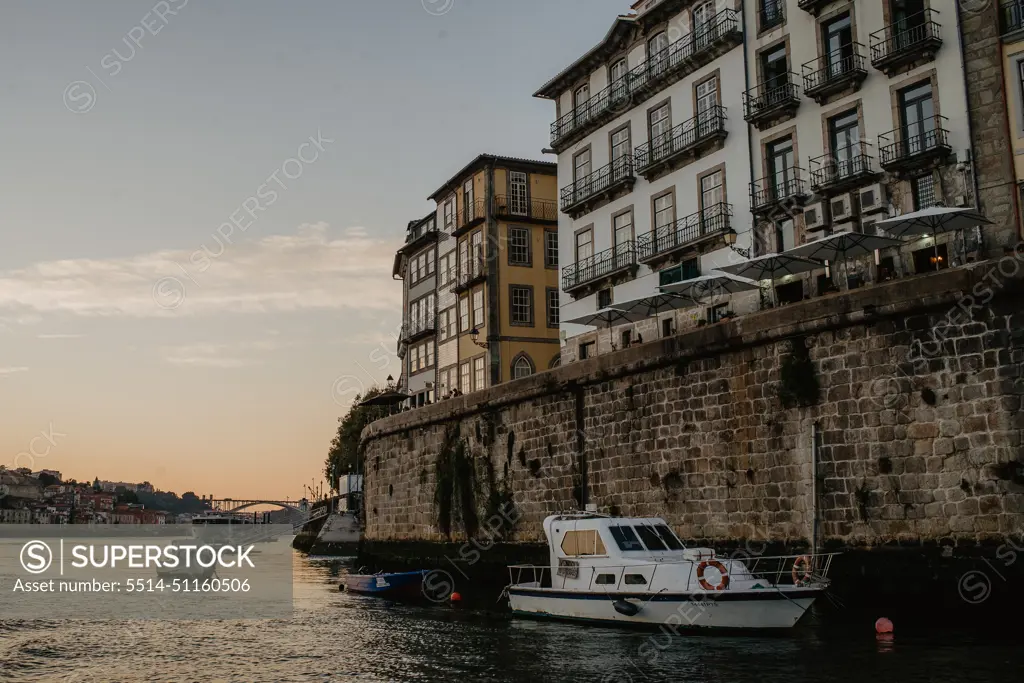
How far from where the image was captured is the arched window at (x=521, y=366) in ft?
165

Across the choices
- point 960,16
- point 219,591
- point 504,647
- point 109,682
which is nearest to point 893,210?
point 960,16

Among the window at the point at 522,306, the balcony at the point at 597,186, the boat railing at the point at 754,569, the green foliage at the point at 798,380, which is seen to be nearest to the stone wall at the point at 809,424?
the green foliage at the point at 798,380

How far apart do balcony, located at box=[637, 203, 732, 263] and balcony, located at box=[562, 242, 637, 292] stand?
0.64m

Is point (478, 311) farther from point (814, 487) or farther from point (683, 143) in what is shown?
point (814, 487)

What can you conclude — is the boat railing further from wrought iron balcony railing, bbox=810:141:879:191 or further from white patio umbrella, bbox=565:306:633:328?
wrought iron balcony railing, bbox=810:141:879:191

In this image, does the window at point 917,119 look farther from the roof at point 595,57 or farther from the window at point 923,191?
the roof at point 595,57

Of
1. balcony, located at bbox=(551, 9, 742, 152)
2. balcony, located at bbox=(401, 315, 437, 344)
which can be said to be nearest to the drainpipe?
balcony, located at bbox=(551, 9, 742, 152)

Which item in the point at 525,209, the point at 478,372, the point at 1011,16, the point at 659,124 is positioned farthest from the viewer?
the point at 525,209

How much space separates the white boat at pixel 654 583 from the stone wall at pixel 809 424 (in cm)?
193

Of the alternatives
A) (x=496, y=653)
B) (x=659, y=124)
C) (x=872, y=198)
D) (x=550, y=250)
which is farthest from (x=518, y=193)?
(x=496, y=653)

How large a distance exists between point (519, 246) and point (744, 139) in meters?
18.4

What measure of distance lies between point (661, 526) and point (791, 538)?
135 inches

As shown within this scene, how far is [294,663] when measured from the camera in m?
19.0

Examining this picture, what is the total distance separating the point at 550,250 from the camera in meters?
52.7
